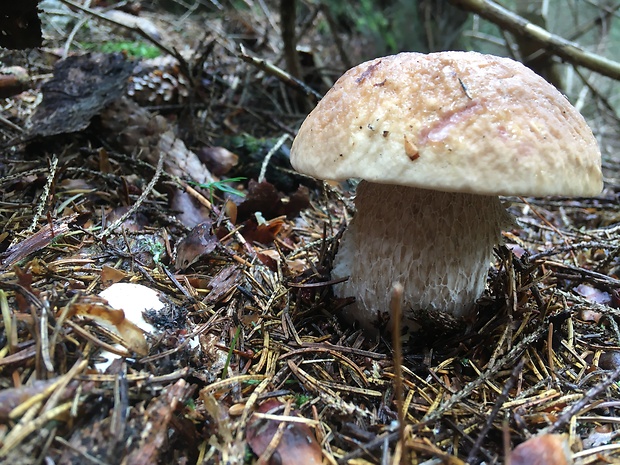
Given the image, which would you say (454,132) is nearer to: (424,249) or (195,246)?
(424,249)

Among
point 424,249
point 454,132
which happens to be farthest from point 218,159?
point 454,132

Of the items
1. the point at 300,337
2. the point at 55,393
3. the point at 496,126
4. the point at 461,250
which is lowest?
the point at 300,337

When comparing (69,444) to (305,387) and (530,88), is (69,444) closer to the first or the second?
(305,387)

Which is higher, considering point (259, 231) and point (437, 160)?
point (437, 160)

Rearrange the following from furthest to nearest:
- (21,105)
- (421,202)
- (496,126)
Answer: (21,105), (421,202), (496,126)

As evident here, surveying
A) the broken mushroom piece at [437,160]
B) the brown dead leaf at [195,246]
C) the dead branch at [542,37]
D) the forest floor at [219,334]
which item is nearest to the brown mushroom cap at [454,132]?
the broken mushroom piece at [437,160]

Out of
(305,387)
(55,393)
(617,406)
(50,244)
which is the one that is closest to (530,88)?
(617,406)

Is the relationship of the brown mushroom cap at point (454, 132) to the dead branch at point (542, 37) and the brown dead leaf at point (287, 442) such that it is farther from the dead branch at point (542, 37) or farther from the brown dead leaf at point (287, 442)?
the dead branch at point (542, 37)
